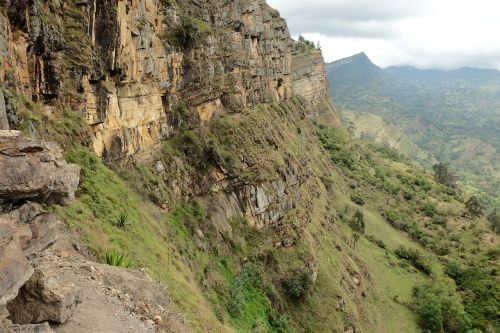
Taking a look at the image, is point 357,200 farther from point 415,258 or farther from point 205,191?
point 205,191

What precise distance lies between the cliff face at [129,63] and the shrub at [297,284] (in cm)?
1734

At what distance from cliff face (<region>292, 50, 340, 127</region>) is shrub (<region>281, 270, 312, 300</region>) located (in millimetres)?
Answer: 81636

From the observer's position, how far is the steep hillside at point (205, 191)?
77.2 feet

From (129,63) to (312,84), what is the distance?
94.9m

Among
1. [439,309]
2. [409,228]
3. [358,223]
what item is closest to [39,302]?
[439,309]

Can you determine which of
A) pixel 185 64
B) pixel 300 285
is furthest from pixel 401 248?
pixel 185 64

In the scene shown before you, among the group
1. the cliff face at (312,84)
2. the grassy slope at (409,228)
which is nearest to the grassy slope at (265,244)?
the grassy slope at (409,228)

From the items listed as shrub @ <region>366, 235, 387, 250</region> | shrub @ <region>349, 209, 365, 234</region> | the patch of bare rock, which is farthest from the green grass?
shrub @ <region>366, 235, 387, 250</region>

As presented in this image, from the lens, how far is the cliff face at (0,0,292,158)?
24906 millimetres

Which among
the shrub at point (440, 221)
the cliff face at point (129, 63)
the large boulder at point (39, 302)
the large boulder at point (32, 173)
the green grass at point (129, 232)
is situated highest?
the cliff face at point (129, 63)

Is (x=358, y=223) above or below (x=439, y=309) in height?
above

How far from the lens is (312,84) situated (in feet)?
407

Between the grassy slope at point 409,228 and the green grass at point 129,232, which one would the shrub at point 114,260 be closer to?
the green grass at point 129,232

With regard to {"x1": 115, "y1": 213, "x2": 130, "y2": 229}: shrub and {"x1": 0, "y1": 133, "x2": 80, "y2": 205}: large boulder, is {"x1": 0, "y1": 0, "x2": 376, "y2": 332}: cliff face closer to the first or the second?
{"x1": 115, "y1": 213, "x2": 130, "y2": 229}: shrub
